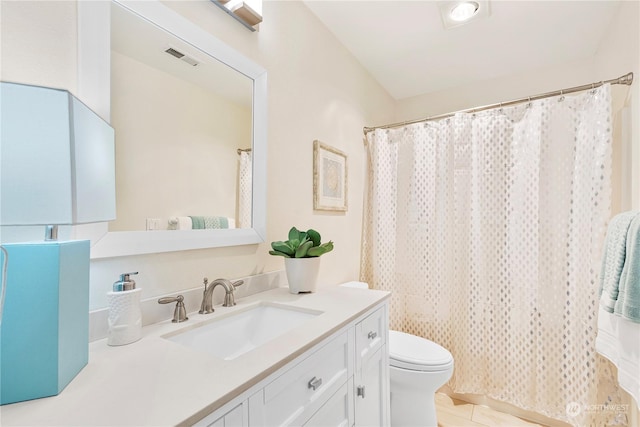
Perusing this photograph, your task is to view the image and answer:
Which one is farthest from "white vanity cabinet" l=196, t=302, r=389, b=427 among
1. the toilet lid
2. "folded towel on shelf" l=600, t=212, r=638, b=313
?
"folded towel on shelf" l=600, t=212, r=638, b=313

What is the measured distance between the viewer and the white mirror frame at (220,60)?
0.81 meters

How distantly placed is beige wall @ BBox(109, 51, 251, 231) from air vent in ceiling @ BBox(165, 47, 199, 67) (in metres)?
0.08

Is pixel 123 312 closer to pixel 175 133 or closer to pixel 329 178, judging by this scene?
pixel 175 133

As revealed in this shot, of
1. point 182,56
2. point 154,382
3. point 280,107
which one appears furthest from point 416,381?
point 182,56

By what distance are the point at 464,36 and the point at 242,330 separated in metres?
2.19

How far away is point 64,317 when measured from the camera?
1.87 feet

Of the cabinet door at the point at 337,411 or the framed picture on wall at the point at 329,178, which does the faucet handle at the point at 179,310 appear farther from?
the framed picture on wall at the point at 329,178

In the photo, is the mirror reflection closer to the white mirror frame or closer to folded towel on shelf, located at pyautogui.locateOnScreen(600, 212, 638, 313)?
the white mirror frame

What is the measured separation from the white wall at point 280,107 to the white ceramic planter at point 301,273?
0.17 m

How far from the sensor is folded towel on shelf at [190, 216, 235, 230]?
1.09m

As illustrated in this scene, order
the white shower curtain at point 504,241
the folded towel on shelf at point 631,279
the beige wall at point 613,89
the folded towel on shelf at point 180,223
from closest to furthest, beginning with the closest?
the folded towel on shelf at point 180,223 → the folded towel on shelf at point 631,279 → the beige wall at point 613,89 → the white shower curtain at point 504,241

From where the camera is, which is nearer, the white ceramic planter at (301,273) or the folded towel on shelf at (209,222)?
the folded towel on shelf at (209,222)

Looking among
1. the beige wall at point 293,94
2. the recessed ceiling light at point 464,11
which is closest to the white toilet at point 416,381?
the beige wall at point 293,94

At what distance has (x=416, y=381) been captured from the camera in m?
1.52
